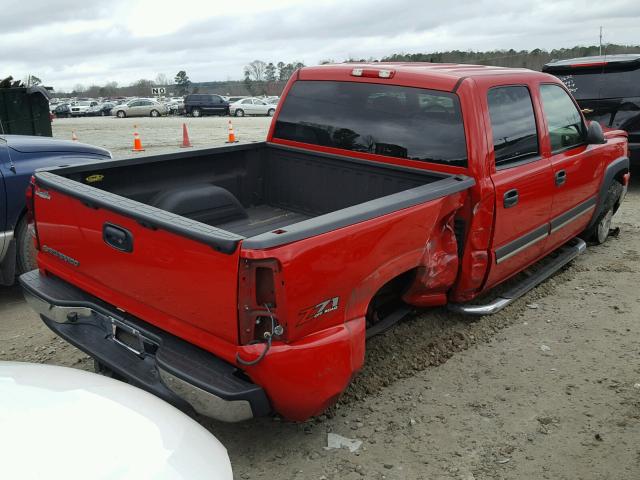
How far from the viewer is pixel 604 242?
6.66 metres

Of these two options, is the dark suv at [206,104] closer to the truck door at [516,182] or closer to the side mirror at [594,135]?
the side mirror at [594,135]

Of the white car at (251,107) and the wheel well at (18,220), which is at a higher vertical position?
the white car at (251,107)

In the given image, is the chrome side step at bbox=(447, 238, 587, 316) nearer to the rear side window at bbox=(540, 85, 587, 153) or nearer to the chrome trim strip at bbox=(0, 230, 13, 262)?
the rear side window at bbox=(540, 85, 587, 153)

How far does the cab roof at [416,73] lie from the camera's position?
405cm

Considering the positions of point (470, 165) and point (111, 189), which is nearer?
point (470, 165)

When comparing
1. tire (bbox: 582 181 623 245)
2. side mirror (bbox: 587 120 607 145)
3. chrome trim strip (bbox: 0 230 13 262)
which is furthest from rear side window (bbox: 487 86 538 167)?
chrome trim strip (bbox: 0 230 13 262)

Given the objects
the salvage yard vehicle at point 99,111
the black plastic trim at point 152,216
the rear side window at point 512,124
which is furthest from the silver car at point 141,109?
the black plastic trim at point 152,216

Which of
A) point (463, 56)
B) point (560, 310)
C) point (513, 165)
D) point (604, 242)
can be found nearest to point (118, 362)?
point (513, 165)

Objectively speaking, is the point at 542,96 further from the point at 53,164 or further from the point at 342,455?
the point at 53,164

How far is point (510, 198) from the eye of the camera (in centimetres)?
410

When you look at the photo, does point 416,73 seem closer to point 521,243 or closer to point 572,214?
point 521,243

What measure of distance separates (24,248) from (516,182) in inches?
156

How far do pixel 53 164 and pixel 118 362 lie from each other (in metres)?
2.89

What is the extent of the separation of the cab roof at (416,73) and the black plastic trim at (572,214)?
1152 millimetres
